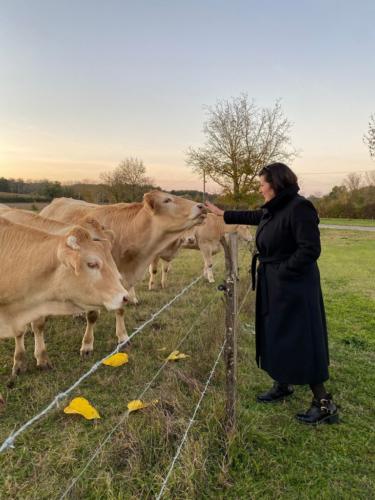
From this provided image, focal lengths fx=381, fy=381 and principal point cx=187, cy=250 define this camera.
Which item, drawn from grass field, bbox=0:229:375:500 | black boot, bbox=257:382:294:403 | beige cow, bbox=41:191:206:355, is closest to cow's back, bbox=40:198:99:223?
beige cow, bbox=41:191:206:355

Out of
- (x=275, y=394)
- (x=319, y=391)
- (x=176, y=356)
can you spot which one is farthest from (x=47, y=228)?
(x=319, y=391)

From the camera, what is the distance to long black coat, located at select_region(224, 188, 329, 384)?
3.50m

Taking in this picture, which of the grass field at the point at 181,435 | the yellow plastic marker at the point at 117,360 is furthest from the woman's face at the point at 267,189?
the yellow plastic marker at the point at 117,360

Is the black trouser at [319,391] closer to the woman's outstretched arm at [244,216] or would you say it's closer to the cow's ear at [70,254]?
the woman's outstretched arm at [244,216]

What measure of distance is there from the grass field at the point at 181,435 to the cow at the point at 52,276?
40.9 inches

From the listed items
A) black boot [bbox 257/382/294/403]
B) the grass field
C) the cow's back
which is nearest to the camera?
the grass field

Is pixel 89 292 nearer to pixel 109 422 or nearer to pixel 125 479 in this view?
pixel 109 422

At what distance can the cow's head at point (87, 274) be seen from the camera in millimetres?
3549

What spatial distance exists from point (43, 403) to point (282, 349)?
2.55 m

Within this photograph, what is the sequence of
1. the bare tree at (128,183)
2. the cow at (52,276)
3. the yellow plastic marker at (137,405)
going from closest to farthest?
the cow at (52,276) → the yellow plastic marker at (137,405) → the bare tree at (128,183)

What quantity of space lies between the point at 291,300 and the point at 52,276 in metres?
2.33

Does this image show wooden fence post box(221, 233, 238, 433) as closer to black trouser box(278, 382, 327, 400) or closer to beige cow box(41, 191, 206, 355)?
black trouser box(278, 382, 327, 400)

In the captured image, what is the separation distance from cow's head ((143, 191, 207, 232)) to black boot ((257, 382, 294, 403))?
98.1 inches

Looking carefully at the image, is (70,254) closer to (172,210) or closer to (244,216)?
(244,216)
